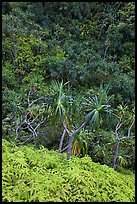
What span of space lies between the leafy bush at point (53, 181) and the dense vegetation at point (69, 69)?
1554 millimetres

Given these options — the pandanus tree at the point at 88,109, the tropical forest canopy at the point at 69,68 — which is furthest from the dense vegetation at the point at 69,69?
the pandanus tree at the point at 88,109

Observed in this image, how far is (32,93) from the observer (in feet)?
27.3

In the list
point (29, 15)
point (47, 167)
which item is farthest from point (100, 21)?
point (47, 167)

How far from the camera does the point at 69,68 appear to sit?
368 inches

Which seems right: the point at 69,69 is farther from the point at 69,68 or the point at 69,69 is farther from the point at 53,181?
the point at 53,181

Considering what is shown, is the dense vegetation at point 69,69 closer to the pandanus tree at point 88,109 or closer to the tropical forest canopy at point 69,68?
the tropical forest canopy at point 69,68

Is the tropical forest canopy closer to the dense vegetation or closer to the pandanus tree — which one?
the dense vegetation

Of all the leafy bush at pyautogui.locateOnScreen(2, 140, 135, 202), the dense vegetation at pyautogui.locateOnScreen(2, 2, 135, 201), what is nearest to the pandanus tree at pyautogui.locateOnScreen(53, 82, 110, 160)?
the leafy bush at pyautogui.locateOnScreen(2, 140, 135, 202)

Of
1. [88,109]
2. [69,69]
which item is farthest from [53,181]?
[69,69]

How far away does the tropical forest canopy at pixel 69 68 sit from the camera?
6.79 m

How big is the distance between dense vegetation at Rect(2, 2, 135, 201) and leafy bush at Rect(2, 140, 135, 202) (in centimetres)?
155

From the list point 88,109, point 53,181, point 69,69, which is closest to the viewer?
point 53,181

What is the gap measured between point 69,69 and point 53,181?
6.40m

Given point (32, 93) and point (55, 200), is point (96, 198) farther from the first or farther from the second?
point (32, 93)
